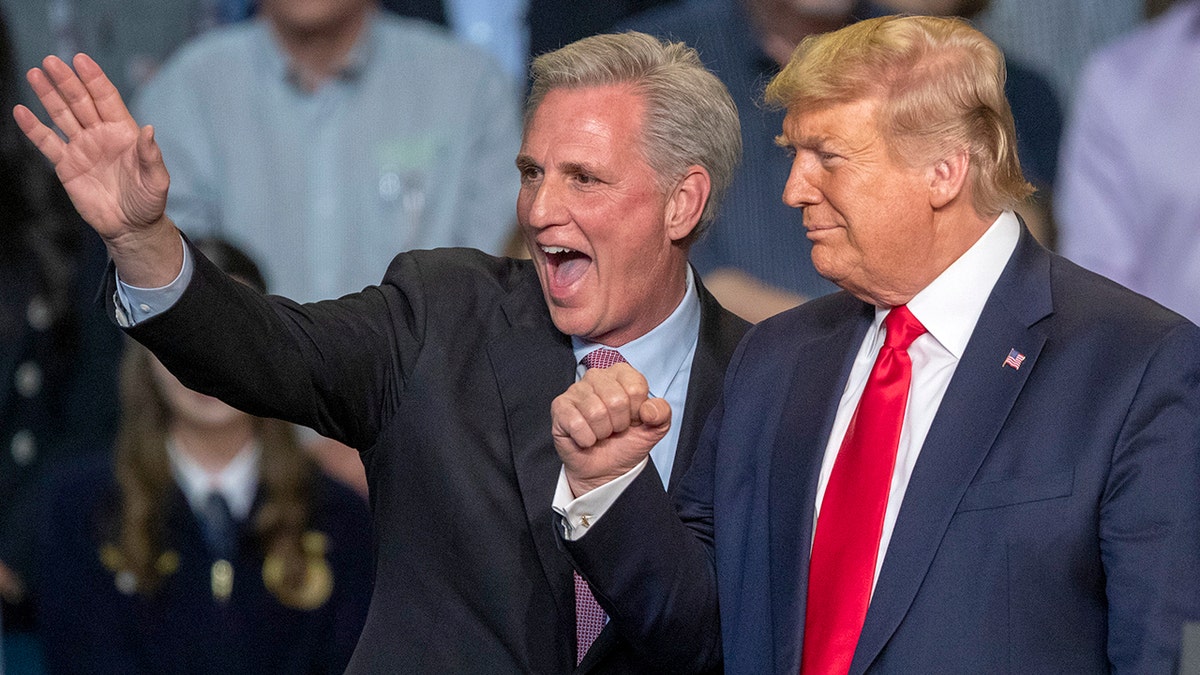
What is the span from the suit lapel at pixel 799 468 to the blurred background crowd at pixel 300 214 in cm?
154

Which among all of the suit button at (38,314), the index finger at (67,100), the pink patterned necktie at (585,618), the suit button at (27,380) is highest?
the index finger at (67,100)

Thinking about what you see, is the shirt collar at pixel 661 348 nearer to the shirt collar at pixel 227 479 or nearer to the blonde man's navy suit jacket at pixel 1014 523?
the blonde man's navy suit jacket at pixel 1014 523

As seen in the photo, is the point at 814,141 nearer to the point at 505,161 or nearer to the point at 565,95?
the point at 565,95

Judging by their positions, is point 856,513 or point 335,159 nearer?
point 856,513

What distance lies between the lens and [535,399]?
2.20 m

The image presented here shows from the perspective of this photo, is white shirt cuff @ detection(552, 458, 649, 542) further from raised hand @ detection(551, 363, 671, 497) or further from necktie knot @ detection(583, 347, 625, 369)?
necktie knot @ detection(583, 347, 625, 369)

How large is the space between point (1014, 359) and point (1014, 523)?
204mm

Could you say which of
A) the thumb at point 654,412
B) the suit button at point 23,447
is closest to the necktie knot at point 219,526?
the suit button at point 23,447

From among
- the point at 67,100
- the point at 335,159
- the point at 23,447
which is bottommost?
the point at 23,447

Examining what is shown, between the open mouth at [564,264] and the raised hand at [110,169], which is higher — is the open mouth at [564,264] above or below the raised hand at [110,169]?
below

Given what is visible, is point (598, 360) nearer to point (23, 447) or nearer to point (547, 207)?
point (547, 207)

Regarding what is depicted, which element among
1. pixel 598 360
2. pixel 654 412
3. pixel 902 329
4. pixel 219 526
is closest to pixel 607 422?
pixel 654 412

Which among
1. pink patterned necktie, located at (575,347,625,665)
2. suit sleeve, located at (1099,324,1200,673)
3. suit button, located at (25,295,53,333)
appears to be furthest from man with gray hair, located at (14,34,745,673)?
suit button, located at (25,295,53,333)

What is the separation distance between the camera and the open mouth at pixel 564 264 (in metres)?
2.28
